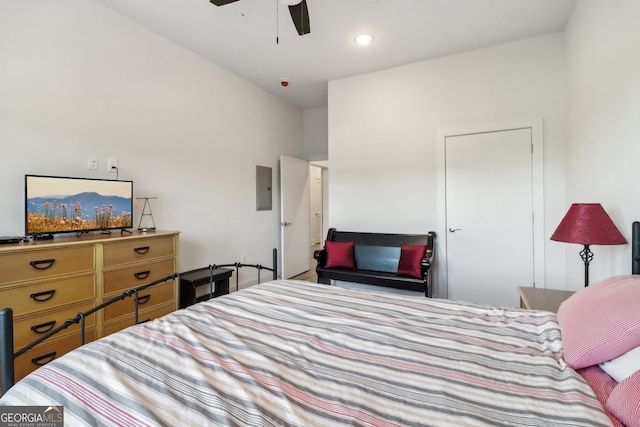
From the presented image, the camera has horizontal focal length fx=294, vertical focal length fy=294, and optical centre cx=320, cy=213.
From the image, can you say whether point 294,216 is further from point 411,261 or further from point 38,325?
point 38,325

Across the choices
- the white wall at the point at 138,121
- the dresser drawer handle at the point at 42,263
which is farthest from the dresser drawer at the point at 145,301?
the white wall at the point at 138,121

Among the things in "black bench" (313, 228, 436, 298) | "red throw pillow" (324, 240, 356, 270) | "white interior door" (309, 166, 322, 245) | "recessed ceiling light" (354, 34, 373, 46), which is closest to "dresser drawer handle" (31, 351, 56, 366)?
"black bench" (313, 228, 436, 298)

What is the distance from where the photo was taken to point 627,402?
71 cm

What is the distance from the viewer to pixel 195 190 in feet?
11.1

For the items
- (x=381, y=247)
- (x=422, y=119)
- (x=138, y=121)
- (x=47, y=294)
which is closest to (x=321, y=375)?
(x=47, y=294)

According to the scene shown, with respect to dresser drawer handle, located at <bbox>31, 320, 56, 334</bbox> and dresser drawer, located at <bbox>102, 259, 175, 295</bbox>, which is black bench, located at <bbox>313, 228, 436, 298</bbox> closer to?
dresser drawer, located at <bbox>102, 259, 175, 295</bbox>

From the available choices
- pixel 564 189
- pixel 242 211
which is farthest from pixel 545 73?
pixel 242 211

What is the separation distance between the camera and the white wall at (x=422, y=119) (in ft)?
9.76

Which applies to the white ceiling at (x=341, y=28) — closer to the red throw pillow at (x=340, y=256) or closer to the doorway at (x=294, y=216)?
the doorway at (x=294, y=216)

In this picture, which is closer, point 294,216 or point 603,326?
point 603,326

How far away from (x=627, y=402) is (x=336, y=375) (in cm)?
72

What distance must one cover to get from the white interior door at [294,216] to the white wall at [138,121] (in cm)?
27

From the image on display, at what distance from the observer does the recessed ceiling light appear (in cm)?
298

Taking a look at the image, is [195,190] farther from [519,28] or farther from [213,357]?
[519,28]
